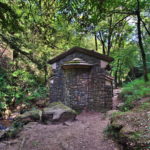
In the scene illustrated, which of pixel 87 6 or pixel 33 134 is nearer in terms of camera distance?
pixel 87 6

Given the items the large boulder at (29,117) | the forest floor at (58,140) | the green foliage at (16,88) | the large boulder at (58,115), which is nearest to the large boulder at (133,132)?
the forest floor at (58,140)

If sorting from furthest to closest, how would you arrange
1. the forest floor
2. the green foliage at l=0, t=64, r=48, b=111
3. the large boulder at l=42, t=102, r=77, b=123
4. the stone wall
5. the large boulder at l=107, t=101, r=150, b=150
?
the stone wall → the green foliage at l=0, t=64, r=48, b=111 → the large boulder at l=42, t=102, r=77, b=123 → the forest floor → the large boulder at l=107, t=101, r=150, b=150

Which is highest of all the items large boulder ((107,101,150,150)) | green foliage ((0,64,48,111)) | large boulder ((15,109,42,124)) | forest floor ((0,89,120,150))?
green foliage ((0,64,48,111))

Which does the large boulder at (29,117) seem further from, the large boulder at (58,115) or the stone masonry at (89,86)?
the stone masonry at (89,86)

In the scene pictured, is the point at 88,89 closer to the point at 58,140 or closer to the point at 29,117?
the point at 29,117

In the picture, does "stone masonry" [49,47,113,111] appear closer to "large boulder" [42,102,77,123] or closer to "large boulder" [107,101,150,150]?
"large boulder" [42,102,77,123]

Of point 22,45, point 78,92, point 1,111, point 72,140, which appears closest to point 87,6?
point 22,45

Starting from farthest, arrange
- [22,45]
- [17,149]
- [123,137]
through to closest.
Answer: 1. [22,45]
2. [17,149]
3. [123,137]

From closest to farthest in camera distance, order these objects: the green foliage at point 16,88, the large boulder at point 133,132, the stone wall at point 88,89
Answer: the large boulder at point 133,132 → the green foliage at point 16,88 → the stone wall at point 88,89

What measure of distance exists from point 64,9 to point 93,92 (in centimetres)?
545

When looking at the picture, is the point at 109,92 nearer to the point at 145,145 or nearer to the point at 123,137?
the point at 123,137

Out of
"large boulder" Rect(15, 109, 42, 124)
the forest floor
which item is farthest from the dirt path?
"large boulder" Rect(15, 109, 42, 124)

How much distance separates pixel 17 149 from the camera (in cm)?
336

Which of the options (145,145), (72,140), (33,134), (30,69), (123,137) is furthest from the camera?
(30,69)
